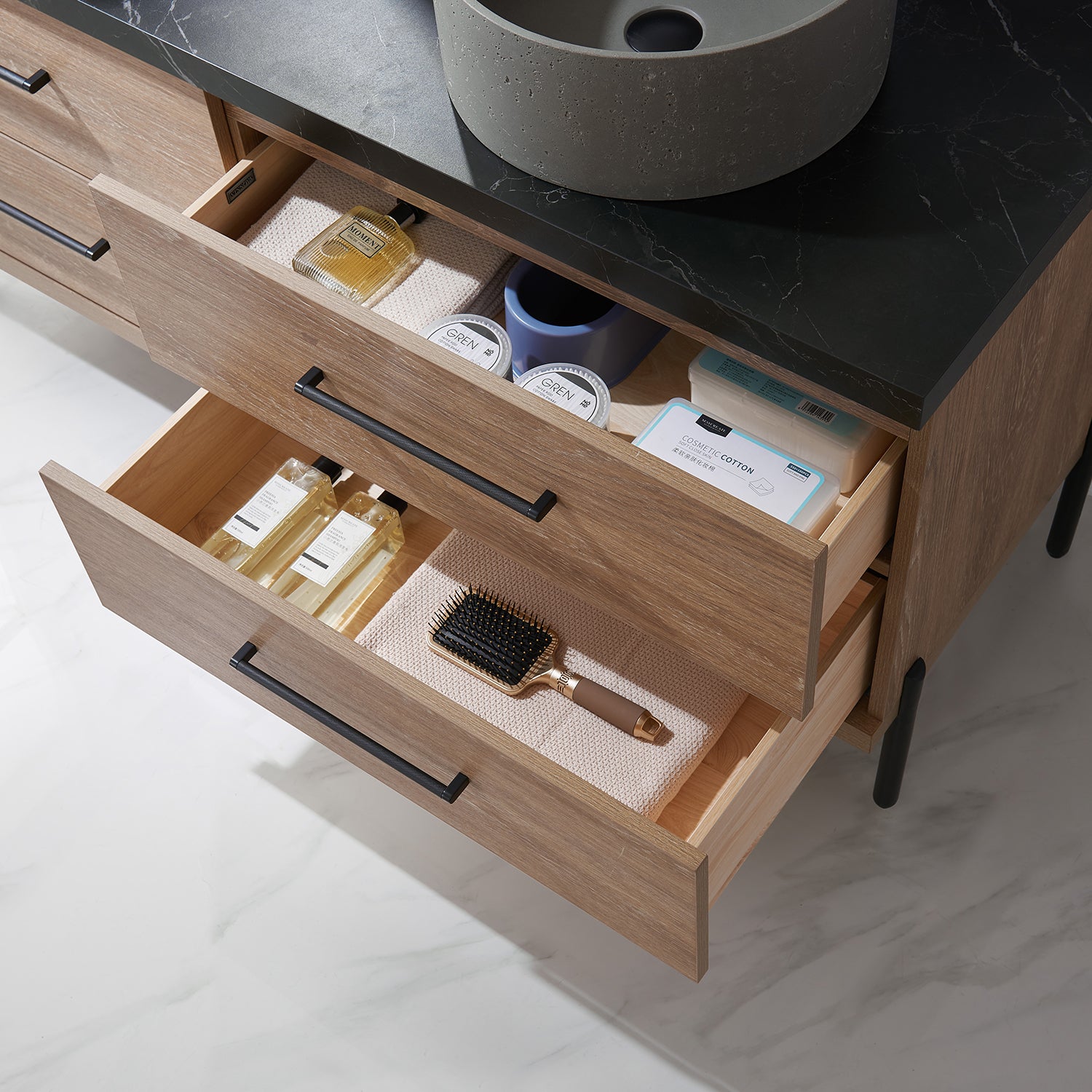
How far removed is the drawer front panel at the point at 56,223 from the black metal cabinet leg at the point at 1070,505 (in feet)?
3.48

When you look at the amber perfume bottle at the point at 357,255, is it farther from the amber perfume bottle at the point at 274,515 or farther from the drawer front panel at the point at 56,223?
the drawer front panel at the point at 56,223

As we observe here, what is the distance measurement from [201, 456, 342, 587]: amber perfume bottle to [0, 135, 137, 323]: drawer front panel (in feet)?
1.20

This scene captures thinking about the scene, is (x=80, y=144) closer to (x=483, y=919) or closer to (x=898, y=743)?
(x=483, y=919)

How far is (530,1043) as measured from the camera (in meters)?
1.40

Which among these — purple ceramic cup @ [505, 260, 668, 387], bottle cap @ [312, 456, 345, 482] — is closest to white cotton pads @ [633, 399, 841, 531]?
purple ceramic cup @ [505, 260, 668, 387]

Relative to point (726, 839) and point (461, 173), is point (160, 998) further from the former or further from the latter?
point (461, 173)

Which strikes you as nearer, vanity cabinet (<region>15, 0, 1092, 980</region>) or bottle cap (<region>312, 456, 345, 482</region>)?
vanity cabinet (<region>15, 0, 1092, 980</region>)

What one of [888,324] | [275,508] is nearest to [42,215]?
[275,508]

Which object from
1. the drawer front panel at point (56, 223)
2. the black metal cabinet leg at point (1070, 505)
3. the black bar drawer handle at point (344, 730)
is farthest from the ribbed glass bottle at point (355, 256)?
the black metal cabinet leg at point (1070, 505)

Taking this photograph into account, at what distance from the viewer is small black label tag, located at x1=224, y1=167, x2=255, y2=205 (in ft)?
3.92

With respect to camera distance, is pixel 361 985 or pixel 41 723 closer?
pixel 361 985

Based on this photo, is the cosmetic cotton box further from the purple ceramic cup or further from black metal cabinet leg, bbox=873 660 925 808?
black metal cabinet leg, bbox=873 660 925 808

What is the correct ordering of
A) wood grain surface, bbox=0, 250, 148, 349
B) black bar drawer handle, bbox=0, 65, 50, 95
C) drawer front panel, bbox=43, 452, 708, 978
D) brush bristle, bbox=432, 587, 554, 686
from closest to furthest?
drawer front panel, bbox=43, 452, 708, 978, brush bristle, bbox=432, 587, 554, 686, black bar drawer handle, bbox=0, 65, 50, 95, wood grain surface, bbox=0, 250, 148, 349

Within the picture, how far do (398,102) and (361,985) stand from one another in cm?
87
